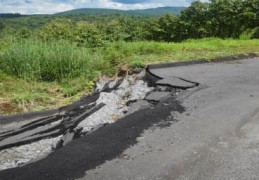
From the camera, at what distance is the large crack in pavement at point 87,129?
11.1 ft

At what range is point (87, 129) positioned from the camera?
14.5 ft

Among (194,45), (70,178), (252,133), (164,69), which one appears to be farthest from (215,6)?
(70,178)

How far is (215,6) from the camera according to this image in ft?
54.4

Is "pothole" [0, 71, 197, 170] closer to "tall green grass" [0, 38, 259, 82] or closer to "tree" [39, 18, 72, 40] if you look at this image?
"tall green grass" [0, 38, 259, 82]

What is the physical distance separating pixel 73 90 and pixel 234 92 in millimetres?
2875

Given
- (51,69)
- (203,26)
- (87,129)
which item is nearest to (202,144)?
(87,129)

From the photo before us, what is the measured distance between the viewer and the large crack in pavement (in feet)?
11.1

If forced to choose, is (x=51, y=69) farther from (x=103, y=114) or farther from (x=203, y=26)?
(x=203, y=26)

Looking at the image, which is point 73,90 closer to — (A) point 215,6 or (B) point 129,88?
(B) point 129,88

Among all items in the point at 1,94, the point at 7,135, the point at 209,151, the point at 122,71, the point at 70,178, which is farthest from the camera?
the point at 122,71

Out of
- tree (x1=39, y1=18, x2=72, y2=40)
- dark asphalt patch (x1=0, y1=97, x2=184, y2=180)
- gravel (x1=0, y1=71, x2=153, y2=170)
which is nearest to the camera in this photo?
dark asphalt patch (x1=0, y1=97, x2=184, y2=180)

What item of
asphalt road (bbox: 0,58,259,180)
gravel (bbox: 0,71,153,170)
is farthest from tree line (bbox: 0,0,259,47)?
asphalt road (bbox: 0,58,259,180)

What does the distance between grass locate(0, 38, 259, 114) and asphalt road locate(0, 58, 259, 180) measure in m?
2.23

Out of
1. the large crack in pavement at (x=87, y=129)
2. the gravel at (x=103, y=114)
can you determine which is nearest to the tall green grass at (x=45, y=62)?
the gravel at (x=103, y=114)
